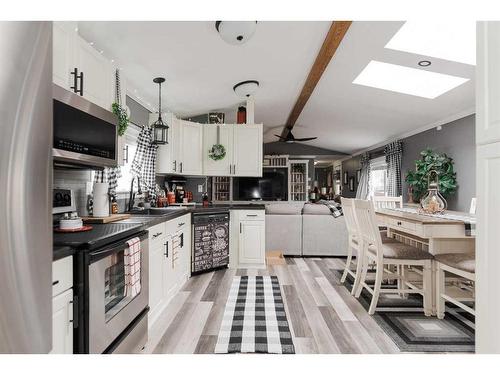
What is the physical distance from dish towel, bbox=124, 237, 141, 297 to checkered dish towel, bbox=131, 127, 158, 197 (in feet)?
5.93

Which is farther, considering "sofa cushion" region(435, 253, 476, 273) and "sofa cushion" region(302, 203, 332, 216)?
"sofa cushion" region(302, 203, 332, 216)

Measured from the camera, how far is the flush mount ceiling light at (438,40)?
279 cm

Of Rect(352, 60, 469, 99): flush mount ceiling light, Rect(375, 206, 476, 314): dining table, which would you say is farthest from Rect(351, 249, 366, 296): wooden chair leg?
Rect(352, 60, 469, 99): flush mount ceiling light

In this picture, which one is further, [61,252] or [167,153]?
[167,153]

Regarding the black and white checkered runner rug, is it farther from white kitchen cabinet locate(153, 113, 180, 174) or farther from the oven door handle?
white kitchen cabinet locate(153, 113, 180, 174)

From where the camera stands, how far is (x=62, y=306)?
1223 mm

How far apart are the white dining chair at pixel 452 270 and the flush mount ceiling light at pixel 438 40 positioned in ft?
7.05

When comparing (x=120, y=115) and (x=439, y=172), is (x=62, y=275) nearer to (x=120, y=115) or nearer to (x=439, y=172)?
(x=120, y=115)

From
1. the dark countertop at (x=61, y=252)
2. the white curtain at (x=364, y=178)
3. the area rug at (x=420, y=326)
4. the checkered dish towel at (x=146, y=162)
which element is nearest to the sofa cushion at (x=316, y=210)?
the area rug at (x=420, y=326)

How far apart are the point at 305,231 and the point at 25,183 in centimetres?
419

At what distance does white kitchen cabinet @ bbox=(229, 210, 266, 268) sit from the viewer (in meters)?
4.04

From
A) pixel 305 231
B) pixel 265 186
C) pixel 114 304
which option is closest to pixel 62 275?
pixel 114 304

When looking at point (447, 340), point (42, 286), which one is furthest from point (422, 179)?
point (42, 286)
